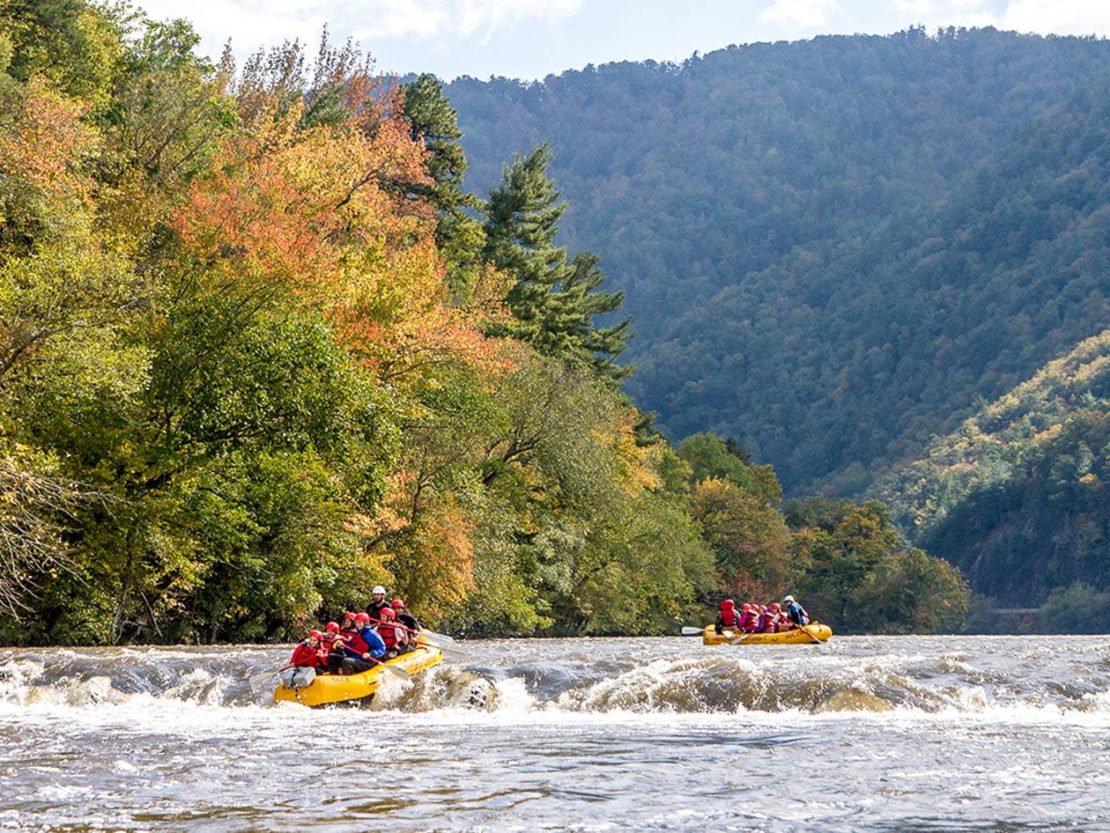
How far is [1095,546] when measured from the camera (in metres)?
157

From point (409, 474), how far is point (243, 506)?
10.5m

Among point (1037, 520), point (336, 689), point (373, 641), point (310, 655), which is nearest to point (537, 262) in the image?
point (373, 641)

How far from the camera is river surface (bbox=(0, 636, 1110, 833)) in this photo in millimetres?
14211

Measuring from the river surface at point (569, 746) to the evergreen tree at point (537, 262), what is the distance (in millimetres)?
44219

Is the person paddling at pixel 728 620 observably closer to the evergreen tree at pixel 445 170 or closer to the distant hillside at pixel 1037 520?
the evergreen tree at pixel 445 170

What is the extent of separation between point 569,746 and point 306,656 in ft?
25.6

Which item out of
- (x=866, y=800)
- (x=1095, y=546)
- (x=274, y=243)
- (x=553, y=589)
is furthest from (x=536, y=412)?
(x=1095, y=546)

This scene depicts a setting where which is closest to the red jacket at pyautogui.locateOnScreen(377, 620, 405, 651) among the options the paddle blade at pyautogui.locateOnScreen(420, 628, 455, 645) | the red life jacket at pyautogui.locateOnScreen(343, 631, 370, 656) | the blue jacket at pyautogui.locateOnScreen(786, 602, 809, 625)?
the paddle blade at pyautogui.locateOnScreen(420, 628, 455, 645)

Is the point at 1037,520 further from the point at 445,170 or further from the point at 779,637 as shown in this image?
the point at 779,637

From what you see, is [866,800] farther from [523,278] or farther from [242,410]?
[523,278]

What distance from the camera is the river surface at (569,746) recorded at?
Answer: 14.2 metres

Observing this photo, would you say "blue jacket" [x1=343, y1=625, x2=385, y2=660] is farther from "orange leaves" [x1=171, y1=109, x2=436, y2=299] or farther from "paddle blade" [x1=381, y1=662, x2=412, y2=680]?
"orange leaves" [x1=171, y1=109, x2=436, y2=299]

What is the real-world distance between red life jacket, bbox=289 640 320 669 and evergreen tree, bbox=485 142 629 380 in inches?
1816

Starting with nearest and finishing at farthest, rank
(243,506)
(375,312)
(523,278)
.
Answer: (243,506) < (375,312) < (523,278)
